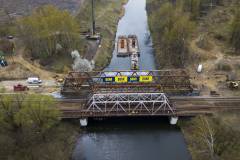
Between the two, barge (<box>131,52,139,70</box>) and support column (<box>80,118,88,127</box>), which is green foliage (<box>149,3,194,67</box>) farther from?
support column (<box>80,118,88,127</box>)

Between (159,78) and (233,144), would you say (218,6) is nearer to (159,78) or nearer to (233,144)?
(159,78)

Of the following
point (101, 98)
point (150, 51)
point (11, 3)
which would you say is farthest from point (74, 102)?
point (11, 3)

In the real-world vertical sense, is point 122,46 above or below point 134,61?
above

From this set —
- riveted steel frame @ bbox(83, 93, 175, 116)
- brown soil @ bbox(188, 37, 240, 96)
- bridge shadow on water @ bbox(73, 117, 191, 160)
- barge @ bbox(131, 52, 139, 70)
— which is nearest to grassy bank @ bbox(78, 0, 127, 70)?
barge @ bbox(131, 52, 139, 70)

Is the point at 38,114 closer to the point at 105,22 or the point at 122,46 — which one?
the point at 122,46

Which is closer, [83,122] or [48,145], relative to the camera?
[48,145]

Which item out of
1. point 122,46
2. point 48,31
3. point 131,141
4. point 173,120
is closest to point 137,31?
point 122,46
